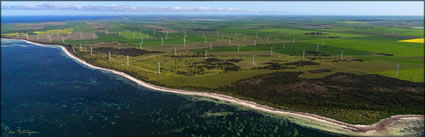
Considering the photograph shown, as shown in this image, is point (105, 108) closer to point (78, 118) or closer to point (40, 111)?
point (78, 118)

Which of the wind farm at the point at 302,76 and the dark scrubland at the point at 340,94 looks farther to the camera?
the wind farm at the point at 302,76

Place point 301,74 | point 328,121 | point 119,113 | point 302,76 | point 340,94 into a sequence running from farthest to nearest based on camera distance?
point 301,74, point 302,76, point 340,94, point 119,113, point 328,121

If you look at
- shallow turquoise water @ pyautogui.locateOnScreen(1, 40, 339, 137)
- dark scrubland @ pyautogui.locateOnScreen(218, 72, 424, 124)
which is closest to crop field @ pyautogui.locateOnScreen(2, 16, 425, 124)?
dark scrubland @ pyautogui.locateOnScreen(218, 72, 424, 124)

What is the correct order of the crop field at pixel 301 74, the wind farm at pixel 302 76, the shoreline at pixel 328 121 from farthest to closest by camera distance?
1. the crop field at pixel 301 74
2. the wind farm at pixel 302 76
3. the shoreline at pixel 328 121

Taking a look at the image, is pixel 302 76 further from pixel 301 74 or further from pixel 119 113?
pixel 119 113

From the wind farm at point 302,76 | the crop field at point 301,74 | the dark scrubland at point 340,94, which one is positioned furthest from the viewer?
the crop field at point 301,74

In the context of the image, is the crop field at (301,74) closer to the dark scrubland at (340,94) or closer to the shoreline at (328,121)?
the dark scrubland at (340,94)

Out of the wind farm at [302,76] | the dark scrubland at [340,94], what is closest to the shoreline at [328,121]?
the wind farm at [302,76]

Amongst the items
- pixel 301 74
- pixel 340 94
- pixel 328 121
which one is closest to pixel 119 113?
pixel 328 121

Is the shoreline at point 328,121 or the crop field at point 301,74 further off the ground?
the crop field at point 301,74

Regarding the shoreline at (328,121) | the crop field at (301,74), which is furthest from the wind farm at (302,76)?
the shoreline at (328,121)
